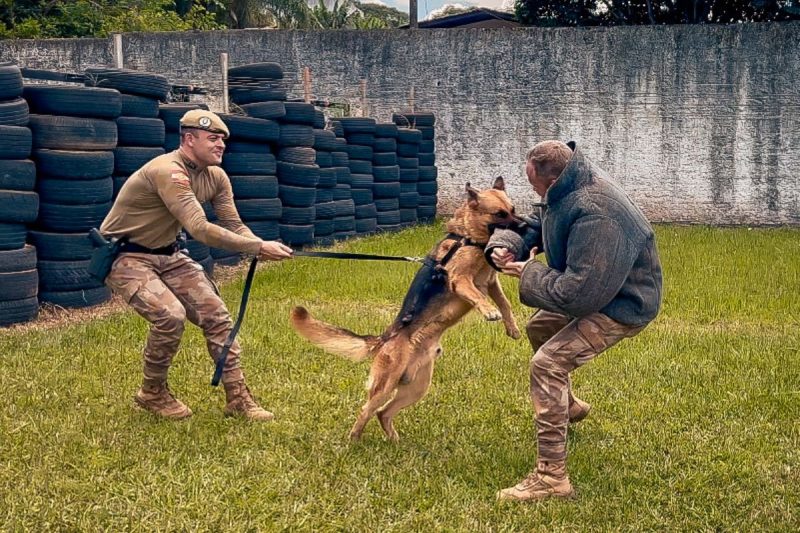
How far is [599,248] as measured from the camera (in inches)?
193

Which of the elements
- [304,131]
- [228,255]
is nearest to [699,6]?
[304,131]

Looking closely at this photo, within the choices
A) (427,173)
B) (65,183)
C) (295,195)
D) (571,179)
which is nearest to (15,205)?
(65,183)

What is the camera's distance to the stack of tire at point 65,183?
9.59 meters

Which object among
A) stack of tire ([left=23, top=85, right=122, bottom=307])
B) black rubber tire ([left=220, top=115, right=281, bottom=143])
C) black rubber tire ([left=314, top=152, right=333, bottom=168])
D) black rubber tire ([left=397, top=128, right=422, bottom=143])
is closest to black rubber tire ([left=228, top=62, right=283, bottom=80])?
black rubber tire ([left=220, top=115, right=281, bottom=143])

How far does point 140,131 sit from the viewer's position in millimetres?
10727

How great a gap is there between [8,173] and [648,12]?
20.3 metres

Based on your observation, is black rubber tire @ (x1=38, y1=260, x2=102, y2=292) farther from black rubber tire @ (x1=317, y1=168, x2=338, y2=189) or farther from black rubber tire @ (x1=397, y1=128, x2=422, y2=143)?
black rubber tire @ (x1=397, y1=128, x2=422, y2=143)

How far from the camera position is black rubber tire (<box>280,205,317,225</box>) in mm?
14141

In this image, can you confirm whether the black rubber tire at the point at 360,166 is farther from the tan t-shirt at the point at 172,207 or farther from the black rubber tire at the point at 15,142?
the tan t-shirt at the point at 172,207

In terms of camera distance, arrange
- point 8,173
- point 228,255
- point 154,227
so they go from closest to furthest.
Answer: point 154,227 → point 8,173 → point 228,255

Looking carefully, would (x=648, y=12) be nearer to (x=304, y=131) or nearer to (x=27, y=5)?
(x=304, y=131)

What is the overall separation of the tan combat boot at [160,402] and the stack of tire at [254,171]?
6332 millimetres

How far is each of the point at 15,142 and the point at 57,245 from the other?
1.10 metres

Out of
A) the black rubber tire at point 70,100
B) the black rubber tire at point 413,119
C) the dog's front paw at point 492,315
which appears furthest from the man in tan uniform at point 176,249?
the black rubber tire at point 413,119
